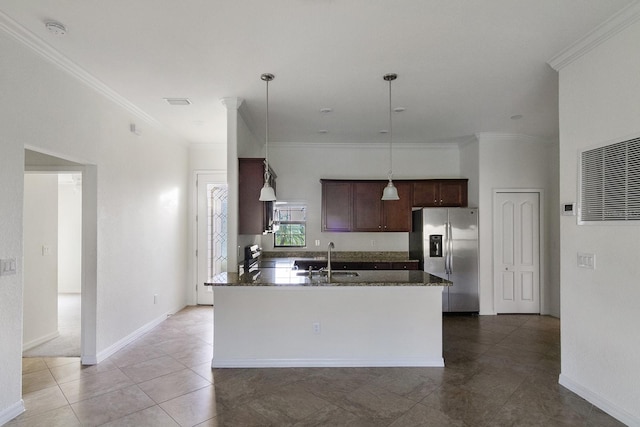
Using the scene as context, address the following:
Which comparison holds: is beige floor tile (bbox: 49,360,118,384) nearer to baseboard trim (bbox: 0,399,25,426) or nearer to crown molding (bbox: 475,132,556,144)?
baseboard trim (bbox: 0,399,25,426)

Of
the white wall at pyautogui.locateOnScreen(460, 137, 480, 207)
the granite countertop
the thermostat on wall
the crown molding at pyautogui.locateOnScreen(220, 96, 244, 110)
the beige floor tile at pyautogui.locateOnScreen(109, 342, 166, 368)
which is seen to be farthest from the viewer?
the white wall at pyautogui.locateOnScreen(460, 137, 480, 207)

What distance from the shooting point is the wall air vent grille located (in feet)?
7.94

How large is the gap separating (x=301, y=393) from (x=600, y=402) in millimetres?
2383

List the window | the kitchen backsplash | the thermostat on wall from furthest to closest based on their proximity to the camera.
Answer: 1. the window
2. the kitchen backsplash
3. the thermostat on wall

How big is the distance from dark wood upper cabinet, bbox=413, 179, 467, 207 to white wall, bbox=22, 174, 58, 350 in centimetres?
544

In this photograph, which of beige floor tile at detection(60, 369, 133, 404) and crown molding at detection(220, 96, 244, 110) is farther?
crown molding at detection(220, 96, 244, 110)

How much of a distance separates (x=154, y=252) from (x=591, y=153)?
5217mm

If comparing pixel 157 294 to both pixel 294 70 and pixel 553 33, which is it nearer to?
pixel 294 70

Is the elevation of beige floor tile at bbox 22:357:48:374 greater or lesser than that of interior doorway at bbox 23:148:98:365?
lesser

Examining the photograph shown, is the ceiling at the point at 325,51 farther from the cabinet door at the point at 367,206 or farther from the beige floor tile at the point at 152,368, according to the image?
the beige floor tile at the point at 152,368

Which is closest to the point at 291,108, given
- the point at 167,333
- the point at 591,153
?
the point at 591,153

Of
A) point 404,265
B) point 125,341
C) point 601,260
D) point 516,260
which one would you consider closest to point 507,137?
point 516,260

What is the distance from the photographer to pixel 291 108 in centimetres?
437

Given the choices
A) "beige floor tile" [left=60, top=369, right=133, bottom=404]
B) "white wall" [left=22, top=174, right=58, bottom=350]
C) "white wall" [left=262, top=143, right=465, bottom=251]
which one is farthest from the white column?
"white wall" [left=22, top=174, right=58, bottom=350]
